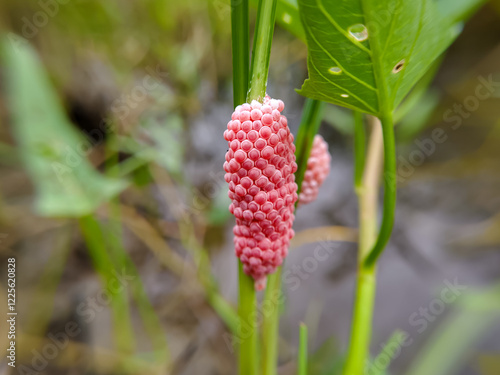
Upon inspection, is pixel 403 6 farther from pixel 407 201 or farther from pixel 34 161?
pixel 407 201

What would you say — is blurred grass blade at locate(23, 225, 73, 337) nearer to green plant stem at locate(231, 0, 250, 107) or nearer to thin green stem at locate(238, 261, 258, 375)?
thin green stem at locate(238, 261, 258, 375)

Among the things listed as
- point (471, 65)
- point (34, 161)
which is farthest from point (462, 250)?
point (34, 161)

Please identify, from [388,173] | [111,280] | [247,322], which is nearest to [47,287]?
[111,280]

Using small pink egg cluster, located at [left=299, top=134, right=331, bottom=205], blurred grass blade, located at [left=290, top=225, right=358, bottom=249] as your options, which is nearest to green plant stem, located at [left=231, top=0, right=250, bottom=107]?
small pink egg cluster, located at [left=299, top=134, right=331, bottom=205]

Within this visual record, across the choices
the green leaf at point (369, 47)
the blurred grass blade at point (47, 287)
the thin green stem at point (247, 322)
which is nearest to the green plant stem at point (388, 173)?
the green leaf at point (369, 47)


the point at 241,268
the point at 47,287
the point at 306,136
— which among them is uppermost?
the point at 306,136

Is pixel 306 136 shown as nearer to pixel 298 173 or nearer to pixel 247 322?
pixel 298 173
